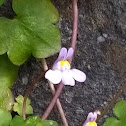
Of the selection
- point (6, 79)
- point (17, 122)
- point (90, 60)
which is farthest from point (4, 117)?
point (90, 60)

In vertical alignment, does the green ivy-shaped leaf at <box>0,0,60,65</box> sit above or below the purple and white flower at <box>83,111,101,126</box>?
above

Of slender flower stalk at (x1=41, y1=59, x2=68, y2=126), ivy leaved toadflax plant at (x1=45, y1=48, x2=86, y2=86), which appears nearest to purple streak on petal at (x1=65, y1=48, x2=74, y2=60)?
ivy leaved toadflax plant at (x1=45, y1=48, x2=86, y2=86)

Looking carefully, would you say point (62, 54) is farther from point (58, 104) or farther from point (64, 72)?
point (58, 104)

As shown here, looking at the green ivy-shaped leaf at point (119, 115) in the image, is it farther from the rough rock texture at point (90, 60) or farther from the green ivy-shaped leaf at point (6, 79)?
the green ivy-shaped leaf at point (6, 79)

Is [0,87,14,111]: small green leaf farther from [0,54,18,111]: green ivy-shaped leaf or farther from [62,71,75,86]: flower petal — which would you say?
[62,71,75,86]: flower petal

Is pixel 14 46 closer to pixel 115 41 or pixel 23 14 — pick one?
pixel 23 14

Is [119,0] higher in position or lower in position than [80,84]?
higher

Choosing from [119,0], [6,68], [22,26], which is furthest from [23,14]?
[119,0]
